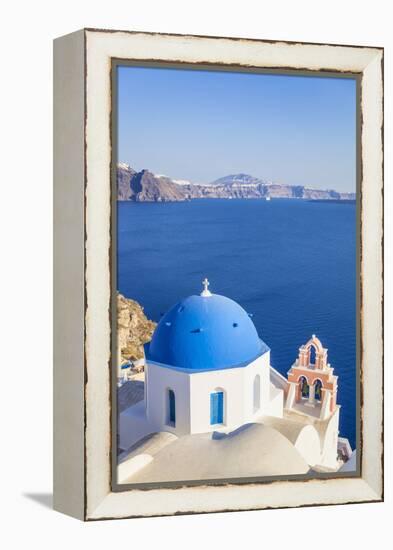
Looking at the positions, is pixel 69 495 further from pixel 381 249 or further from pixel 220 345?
pixel 381 249

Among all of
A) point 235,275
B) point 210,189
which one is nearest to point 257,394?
point 235,275

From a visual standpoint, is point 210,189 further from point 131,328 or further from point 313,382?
point 313,382

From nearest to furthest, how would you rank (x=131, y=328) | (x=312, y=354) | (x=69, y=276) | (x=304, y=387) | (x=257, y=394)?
(x=69, y=276), (x=131, y=328), (x=257, y=394), (x=312, y=354), (x=304, y=387)

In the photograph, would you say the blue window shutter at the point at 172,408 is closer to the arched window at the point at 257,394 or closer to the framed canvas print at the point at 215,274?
the framed canvas print at the point at 215,274

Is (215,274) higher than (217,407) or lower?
higher

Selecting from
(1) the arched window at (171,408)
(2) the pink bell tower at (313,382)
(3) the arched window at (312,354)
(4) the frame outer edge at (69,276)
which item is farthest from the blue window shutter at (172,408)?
(3) the arched window at (312,354)

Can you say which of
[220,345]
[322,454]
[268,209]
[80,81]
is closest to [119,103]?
[80,81]
